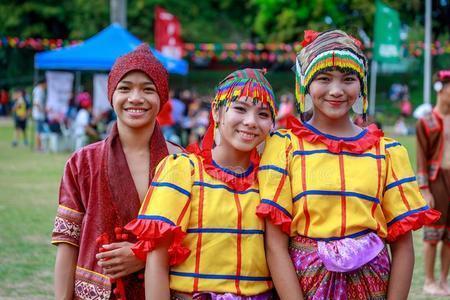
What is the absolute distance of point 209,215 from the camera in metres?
3.18

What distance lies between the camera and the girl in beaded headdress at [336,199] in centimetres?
317

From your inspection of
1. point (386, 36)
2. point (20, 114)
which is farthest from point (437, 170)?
point (20, 114)

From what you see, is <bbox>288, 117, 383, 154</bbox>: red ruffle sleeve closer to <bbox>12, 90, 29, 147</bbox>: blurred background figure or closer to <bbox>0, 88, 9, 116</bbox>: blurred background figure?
<bbox>12, 90, 29, 147</bbox>: blurred background figure

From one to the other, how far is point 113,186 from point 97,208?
0.39 feet

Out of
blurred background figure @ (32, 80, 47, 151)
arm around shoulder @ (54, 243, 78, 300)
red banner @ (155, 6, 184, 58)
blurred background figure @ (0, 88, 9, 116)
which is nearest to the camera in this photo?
arm around shoulder @ (54, 243, 78, 300)

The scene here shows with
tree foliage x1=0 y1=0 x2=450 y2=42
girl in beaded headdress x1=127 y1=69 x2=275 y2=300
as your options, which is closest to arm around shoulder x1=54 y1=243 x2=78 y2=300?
girl in beaded headdress x1=127 y1=69 x2=275 y2=300

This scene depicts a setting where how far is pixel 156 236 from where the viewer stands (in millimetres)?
3104

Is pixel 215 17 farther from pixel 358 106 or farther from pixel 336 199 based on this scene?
pixel 336 199

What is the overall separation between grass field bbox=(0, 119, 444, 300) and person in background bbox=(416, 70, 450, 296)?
0.96ft

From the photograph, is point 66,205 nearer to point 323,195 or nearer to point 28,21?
point 323,195

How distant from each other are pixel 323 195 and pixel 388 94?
1384 inches

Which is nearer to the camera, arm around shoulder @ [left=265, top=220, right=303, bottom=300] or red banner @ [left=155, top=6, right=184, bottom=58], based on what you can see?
arm around shoulder @ [left=265, top=220, right=303, bottom=300]

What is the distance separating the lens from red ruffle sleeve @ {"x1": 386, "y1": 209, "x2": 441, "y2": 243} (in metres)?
3.22

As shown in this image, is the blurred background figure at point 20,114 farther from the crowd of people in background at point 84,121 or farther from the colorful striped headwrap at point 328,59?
the colorful striped headwrap at point 328,59
